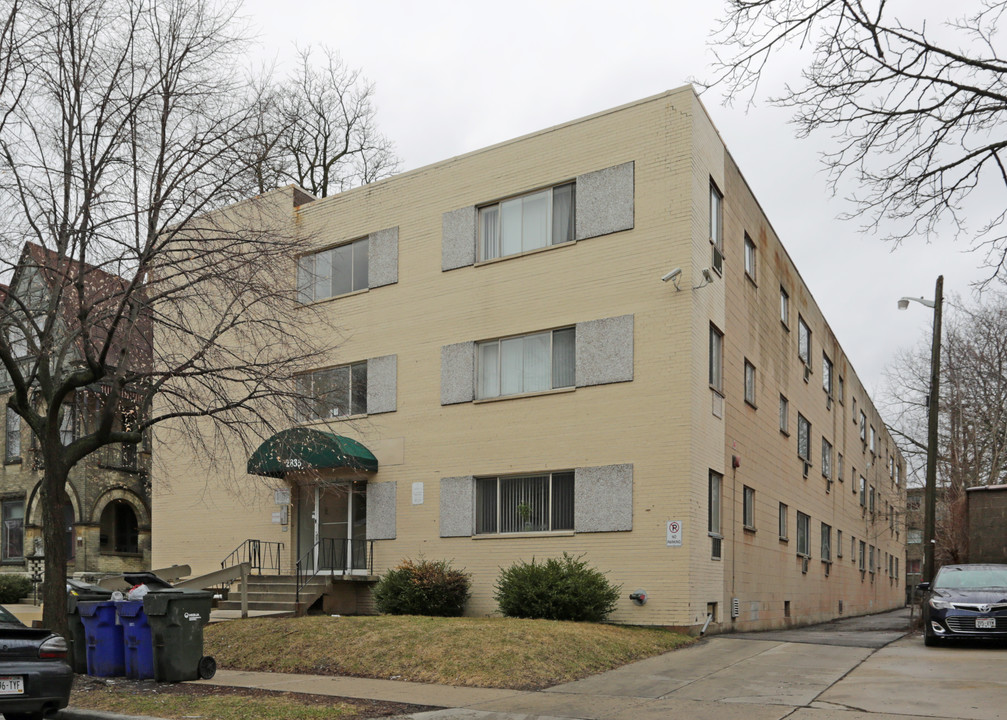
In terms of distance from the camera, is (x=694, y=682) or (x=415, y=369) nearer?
(x=694, y=682)

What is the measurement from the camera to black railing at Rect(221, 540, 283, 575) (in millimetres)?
22812

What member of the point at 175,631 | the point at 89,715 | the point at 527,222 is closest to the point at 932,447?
the point at 527,222

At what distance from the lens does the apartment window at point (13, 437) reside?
3519cm

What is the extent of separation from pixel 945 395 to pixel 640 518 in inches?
1144

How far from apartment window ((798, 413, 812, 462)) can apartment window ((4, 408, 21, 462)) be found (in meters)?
26.7

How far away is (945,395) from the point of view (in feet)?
138

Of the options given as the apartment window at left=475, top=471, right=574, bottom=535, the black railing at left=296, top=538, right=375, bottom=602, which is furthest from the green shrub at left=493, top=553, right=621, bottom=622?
the black railing at left=296, top=538, right=375, bottom=602

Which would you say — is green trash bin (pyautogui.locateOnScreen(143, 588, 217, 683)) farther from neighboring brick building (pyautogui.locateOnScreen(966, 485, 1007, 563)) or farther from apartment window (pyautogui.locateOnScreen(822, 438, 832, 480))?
apartment window (pyautogui.locateOnScreen(822, 438, 832, 480))

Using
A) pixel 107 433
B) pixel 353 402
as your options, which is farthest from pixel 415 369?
pixel 107 433

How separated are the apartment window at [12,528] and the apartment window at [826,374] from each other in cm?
2815

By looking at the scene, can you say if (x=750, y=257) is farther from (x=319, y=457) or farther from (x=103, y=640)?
(x=103, y=640)

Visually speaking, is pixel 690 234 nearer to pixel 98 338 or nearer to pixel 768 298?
pixel 768 298

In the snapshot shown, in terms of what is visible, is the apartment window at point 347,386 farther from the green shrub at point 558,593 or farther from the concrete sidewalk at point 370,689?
the concrete sidewalk at point 370,689

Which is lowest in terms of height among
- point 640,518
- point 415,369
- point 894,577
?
point 894,577
